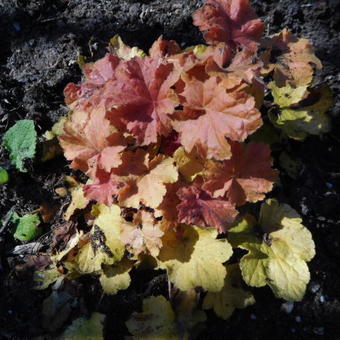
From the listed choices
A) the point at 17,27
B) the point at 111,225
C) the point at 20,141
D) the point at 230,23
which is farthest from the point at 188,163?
the point at 17,27

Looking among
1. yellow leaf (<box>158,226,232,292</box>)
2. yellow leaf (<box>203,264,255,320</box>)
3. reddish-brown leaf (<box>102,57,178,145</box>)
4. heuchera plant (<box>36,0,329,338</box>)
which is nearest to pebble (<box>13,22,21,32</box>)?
heuchera plant (<box>36,0,329,338</box>)

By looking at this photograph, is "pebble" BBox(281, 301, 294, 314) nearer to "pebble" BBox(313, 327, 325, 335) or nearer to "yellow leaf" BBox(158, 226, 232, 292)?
"pebble" BBox(313, 327, 325, 335)

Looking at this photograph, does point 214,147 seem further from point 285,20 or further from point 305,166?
point 285,20

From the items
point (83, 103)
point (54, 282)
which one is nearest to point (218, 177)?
point (83, 103)

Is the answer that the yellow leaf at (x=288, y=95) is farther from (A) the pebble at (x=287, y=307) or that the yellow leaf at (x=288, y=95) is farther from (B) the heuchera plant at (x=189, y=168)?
(A) the pebble at (x=287, y=307)

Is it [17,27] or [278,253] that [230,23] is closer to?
[278,253]
